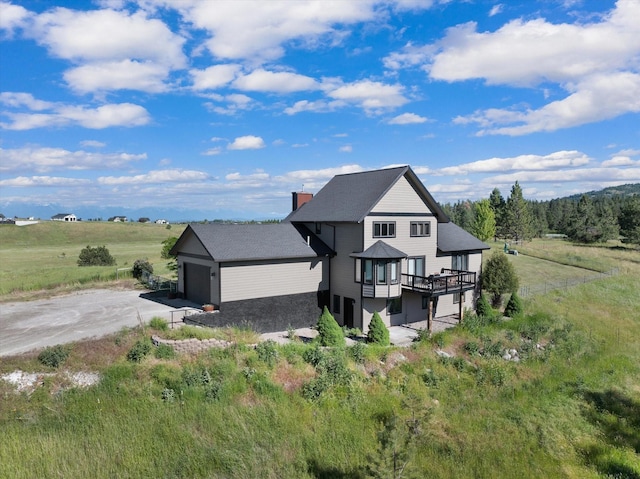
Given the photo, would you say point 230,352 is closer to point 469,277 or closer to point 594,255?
point 469,277

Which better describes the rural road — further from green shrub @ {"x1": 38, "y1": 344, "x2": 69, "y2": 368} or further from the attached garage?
green shrub @ {"x1": 38, "y1": 344, "x2": 69, "y2": 368}

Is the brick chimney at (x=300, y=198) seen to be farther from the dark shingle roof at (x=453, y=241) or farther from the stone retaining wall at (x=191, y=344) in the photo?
the stone retaining wall at (x=191, y=344)

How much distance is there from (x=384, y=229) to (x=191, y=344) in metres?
13.0

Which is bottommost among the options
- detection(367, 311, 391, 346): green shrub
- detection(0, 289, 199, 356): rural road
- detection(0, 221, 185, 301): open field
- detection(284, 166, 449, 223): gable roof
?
detection(367, 311, 391, 346): green shrub

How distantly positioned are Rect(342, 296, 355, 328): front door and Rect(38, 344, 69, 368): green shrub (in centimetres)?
1476

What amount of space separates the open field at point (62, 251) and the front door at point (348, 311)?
781 inches

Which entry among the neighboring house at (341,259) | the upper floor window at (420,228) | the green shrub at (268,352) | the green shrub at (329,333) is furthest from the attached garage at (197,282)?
the upper floor window at (420,228)

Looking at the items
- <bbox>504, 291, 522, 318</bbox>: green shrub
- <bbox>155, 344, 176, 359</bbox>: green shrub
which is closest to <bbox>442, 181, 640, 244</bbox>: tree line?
<bbox>504, 291, 522, 318</bbox>: green shrub

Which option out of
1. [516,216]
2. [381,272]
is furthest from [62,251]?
[516,216]

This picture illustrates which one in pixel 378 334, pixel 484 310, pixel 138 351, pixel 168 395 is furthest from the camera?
pixel 484 310

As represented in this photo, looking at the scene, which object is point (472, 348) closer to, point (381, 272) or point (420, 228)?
point (381, 272)

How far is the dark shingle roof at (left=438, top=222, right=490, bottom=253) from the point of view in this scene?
94.5ft

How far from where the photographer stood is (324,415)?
15.0 metres

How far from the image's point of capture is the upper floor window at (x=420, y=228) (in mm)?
26513
